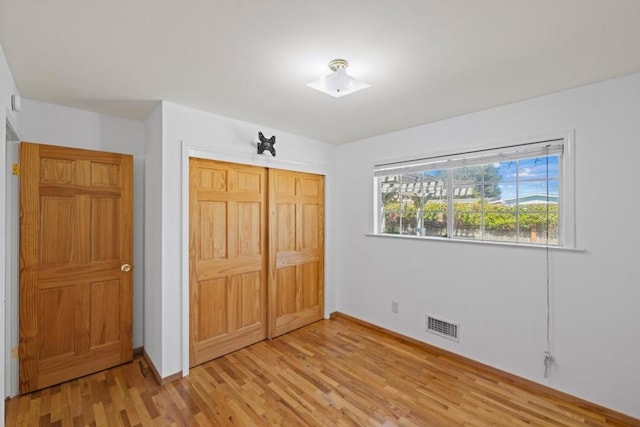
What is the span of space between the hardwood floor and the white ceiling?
2.38 m

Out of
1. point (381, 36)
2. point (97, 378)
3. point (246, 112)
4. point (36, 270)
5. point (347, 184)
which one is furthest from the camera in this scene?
point (347, 184)

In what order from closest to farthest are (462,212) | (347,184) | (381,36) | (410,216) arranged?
(381,36) → (462,212) → (410,216) → (347,184)

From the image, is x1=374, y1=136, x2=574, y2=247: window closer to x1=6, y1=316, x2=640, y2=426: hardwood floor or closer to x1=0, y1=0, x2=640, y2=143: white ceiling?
x1=0, y1=0, x2=640, y2=143: white ceiling

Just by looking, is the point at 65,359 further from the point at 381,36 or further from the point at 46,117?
the point at 381,36

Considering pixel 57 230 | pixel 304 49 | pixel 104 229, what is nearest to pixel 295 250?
pixel 104 229

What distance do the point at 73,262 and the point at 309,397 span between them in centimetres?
231

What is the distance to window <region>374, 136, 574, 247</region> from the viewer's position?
2.35m

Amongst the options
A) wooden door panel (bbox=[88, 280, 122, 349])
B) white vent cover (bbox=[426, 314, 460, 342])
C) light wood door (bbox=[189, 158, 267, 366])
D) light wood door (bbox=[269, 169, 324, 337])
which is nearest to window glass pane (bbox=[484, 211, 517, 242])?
white vent cover (bbox=[426, 314, 460, 342])

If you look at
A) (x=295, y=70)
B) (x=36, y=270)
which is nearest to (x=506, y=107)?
(x=295, y=70)

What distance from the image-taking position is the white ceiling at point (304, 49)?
1.34m

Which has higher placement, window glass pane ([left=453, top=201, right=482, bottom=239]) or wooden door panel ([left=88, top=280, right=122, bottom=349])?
window glass pane ([left=453, top=201, right=482, bottom=239])

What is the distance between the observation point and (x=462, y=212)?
2.91 metres

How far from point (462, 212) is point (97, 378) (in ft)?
12.2

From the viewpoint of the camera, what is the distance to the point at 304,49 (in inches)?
65.6
